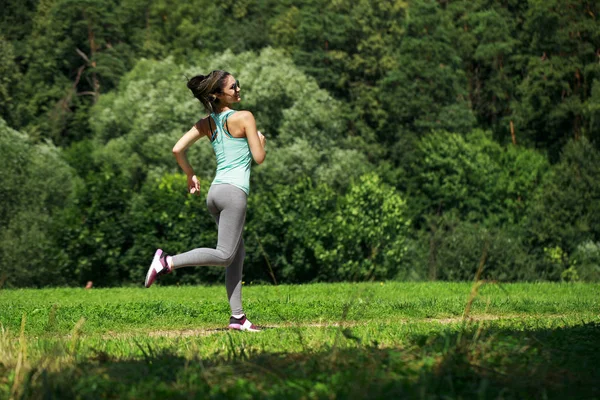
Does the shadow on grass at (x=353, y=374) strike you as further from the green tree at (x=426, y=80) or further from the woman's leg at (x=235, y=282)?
the green tree at (x=426, y=80)

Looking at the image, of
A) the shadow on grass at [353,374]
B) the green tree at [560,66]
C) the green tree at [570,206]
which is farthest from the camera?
the green tree at [560,66]

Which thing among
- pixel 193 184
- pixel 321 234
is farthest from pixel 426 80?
pixel 193 184

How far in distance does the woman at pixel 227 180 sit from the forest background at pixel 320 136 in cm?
2577

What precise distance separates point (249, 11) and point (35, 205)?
29.3 m

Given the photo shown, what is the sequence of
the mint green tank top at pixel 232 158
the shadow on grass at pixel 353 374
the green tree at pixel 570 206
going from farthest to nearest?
the green tree at pixel 570 206
the mint green tank top at pixel 232 158
the shadow on grass at pixel 353 374

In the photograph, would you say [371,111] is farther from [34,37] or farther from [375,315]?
[375,315]

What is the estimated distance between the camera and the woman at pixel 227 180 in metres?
8.65

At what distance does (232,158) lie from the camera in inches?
345

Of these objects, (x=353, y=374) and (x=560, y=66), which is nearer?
(x=353, y=374)

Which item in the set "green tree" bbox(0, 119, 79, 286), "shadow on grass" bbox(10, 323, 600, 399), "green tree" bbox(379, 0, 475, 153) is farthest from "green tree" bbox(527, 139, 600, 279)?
"shadow on grass" bbox(10, 323, 600, 399)

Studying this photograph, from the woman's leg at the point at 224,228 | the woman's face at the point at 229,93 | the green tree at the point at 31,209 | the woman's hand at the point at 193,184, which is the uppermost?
the woman's face at the point at 229,93

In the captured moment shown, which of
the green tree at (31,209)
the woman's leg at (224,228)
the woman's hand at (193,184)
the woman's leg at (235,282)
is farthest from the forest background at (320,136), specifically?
the woman's leg at (224,228)

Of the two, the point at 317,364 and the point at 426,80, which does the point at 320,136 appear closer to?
the point at 426,80

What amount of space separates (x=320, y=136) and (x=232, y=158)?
40373mm
